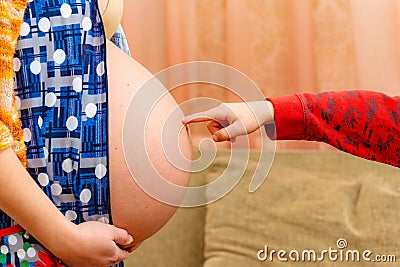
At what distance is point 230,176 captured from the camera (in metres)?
1.64

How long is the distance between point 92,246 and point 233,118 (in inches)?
11.4

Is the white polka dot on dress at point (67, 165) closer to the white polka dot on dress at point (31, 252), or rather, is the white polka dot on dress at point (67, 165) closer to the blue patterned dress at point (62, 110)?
the blue patterned dress at point (62, 110)

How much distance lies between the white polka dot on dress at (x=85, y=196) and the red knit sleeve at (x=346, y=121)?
0.33 metres

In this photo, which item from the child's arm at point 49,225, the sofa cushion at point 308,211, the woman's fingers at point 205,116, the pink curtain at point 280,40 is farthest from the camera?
the pink curtain at point 280,40

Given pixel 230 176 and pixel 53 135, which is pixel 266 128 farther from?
pixel 230 176

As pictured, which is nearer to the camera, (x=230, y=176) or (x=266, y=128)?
(x=266, y=128)

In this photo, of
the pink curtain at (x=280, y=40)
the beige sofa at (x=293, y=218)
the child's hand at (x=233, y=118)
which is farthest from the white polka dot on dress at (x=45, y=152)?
the pink curtain at (x=280, y=40)

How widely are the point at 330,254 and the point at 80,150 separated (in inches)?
33.9

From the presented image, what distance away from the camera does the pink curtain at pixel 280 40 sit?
71.4 inches

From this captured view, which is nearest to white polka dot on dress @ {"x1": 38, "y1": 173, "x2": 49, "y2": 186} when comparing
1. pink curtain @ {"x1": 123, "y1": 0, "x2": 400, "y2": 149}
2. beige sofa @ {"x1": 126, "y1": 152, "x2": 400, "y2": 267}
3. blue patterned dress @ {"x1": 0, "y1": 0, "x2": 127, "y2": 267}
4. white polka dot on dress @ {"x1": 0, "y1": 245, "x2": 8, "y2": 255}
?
blue patterned dress @ {"x1": 0, "y1": 0, "x2": 127, "y2": 267}

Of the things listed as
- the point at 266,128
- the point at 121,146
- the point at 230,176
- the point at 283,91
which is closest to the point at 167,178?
the point at 121,146

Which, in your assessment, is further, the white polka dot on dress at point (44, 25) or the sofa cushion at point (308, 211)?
the sofa cushion at point (308, 211)

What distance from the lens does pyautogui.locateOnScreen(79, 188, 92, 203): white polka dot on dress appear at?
87cm

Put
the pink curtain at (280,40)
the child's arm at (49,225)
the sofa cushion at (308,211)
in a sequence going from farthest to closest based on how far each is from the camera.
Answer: the pink curtain at (280,40) → the sofa cushion at (308,211) → the child's arm at (49,225)
